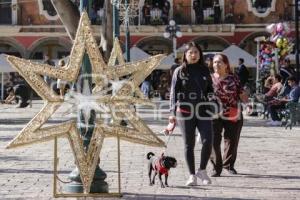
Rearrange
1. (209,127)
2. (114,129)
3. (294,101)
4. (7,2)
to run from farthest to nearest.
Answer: (7,2), (294,101), (209,127), (114,129)

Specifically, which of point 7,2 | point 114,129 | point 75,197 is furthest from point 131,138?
point 7,2

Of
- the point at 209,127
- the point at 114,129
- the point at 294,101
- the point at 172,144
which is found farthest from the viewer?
the point at 294,101

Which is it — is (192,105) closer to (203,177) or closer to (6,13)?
(203,177)

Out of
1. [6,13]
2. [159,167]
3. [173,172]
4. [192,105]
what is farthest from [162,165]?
[6,13]

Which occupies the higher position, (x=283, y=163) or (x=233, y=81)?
(x=233, y=81)

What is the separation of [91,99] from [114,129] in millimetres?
411

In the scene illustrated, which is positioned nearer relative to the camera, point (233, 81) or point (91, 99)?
point (91, 99)

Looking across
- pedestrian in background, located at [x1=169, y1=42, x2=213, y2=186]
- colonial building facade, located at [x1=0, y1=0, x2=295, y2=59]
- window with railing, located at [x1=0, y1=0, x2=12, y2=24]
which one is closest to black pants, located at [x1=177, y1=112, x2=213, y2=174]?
pedestrian in background, located at [x1=169, y1=42, x2=213, y2=186]

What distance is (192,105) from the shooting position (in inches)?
340

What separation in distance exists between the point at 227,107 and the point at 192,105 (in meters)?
1.04

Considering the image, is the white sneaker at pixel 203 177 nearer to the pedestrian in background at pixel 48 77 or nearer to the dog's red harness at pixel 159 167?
the dog's red harness at pixel 159 167

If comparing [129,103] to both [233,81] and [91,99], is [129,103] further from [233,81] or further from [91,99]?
[233,81]

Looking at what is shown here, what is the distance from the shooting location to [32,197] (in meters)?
7.75

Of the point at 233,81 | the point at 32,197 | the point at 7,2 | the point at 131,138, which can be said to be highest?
the point at 7,2
